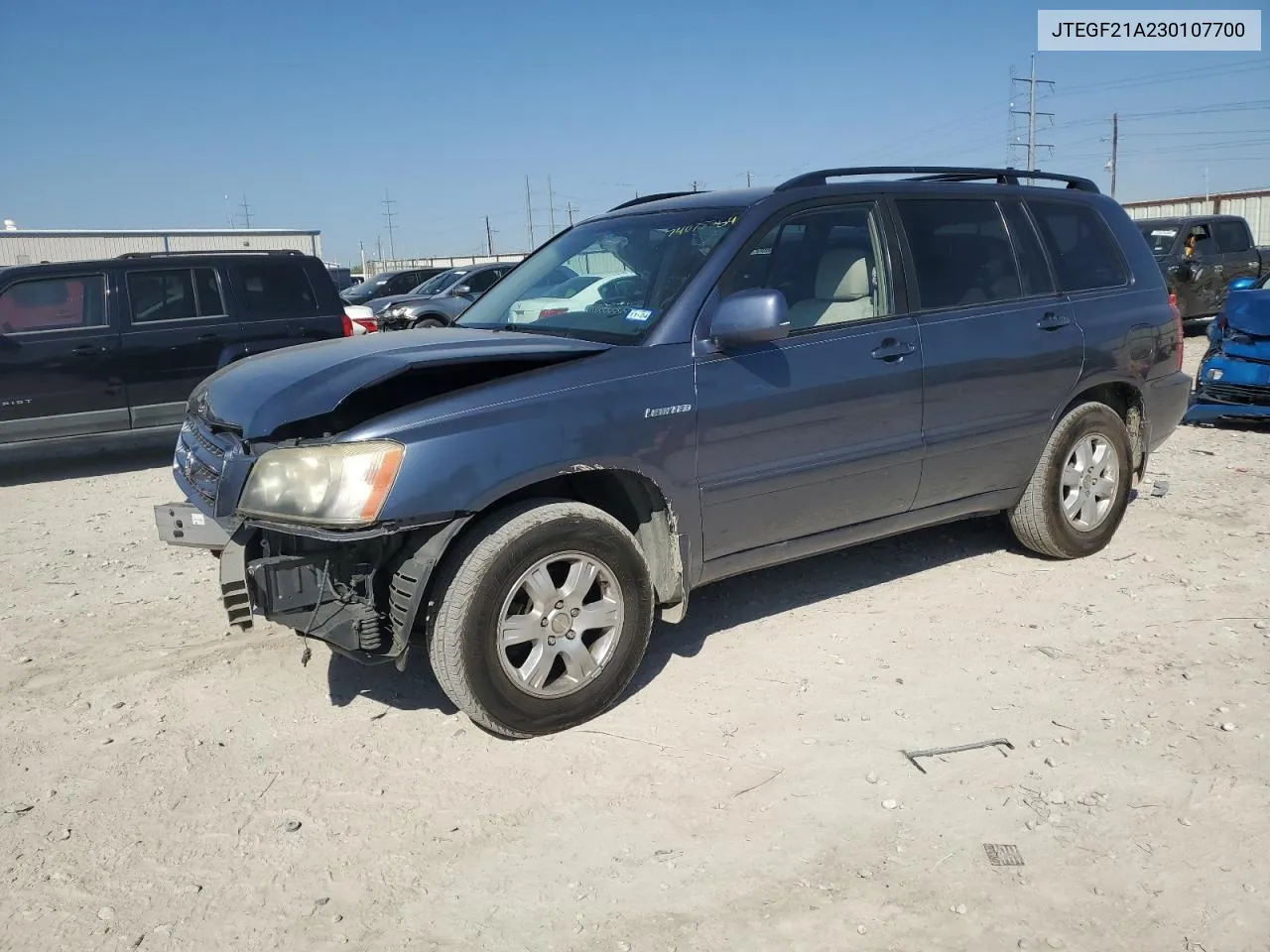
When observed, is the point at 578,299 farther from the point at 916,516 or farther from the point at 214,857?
the point at 214,857

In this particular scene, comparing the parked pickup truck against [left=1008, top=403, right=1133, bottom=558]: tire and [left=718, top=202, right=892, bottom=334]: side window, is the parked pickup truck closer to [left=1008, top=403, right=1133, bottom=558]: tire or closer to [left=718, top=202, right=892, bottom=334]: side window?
[left=1008, top=403, right=1133, bottom=558]: tire

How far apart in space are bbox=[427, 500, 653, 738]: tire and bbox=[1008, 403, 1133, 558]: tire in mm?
2409

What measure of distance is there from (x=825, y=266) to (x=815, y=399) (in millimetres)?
674

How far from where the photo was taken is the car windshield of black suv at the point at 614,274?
13.1 feet

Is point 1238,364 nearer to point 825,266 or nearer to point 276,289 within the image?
point 825,266

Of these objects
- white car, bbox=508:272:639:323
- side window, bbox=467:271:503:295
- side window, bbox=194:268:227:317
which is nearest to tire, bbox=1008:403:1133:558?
white car, bbox=508:272:639:323

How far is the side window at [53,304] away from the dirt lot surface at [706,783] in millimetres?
4031

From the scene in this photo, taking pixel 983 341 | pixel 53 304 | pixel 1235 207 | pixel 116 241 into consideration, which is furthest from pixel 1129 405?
pixel 1235 207

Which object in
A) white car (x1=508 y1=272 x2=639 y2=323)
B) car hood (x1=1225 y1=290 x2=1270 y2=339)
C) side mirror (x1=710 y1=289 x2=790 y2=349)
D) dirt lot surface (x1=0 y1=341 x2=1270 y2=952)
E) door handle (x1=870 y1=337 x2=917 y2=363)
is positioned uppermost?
white car (x1=508 y1=272 x2=639 y2=323)

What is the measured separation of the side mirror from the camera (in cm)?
371

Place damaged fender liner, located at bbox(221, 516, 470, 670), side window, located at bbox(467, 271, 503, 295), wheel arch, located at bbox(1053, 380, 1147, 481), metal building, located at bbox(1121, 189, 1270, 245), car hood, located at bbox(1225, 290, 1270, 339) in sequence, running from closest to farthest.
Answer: damaged fender liner, located at bbox(221, 516, 470, 670)
wheel arch, located at bbox(1053, 380, 1147, 481)
car hood, located at bbox(1225, 290, 1270, 339)
side window, located at bbox(467, 271, 503, 295)
metal building, located at bbox(1121, 189, 1270, 245)

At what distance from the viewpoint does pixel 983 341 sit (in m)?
4.67

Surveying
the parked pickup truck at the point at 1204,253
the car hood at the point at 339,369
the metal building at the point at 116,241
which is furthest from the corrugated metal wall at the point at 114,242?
the car hood at the point at 339,369

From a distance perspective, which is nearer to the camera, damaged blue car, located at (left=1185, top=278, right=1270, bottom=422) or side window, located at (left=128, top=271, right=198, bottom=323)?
damaged blue car, located at (left=1185, top=278, right=1270, bottom=422)
